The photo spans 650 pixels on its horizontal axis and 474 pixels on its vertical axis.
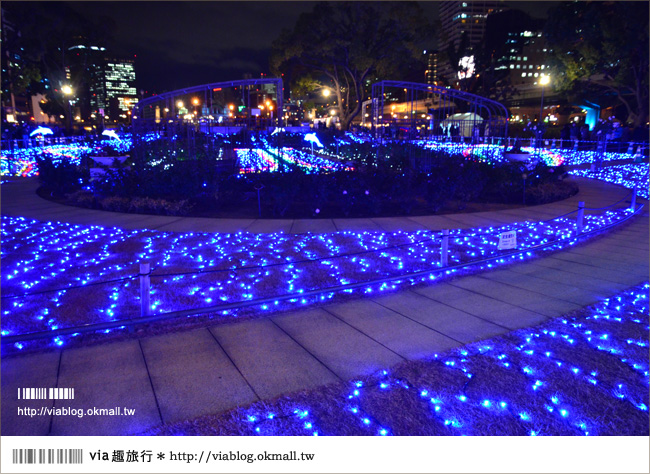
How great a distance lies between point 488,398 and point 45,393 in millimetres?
3591

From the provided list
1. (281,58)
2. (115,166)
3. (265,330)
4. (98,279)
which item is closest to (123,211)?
(115,166)

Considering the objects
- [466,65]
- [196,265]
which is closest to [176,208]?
[196,265]

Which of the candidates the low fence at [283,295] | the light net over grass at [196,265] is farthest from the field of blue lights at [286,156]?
the low fence at [283,295]

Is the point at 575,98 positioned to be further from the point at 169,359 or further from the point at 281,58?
the point at 169,359

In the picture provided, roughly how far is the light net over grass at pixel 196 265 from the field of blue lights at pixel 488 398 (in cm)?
189

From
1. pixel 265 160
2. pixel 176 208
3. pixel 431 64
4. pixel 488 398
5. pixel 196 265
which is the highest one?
Answer: pixel 431 64

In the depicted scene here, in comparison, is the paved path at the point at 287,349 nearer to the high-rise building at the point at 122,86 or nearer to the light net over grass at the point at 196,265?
the light net over grass at the point at 196,265

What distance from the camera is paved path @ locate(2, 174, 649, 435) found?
3.50 m

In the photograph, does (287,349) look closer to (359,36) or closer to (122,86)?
(359,36)

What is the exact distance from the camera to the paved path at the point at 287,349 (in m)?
3.50

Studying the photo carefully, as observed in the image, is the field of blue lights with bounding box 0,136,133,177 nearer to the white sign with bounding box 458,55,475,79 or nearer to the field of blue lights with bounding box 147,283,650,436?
the field of blue lights with bounding box 147,283,650,436

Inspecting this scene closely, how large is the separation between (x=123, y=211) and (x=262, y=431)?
9695mm

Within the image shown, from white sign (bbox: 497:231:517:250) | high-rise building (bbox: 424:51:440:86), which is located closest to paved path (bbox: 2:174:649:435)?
white sign (bbox: 497:231:517:250)

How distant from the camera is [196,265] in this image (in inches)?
272
